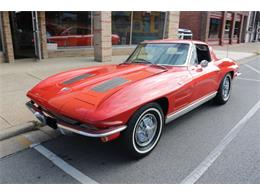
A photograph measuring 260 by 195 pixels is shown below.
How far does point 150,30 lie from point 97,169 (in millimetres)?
11543

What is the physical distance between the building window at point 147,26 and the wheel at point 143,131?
10161mm

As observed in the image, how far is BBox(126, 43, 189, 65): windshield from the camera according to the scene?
383cm

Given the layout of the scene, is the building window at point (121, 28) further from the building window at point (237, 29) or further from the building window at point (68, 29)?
the building window at point (237, 29)

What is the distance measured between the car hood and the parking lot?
599 mm

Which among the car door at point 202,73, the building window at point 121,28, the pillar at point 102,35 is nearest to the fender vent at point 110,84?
the car door at point 202,73

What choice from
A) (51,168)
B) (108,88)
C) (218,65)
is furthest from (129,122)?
(218,65)

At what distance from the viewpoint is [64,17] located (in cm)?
972

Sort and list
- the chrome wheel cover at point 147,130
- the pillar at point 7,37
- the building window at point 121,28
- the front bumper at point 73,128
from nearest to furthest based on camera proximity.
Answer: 1. the front bumper at point 73,128
2. the chrome wheel cover at point 147,130
3. the pillar at point 7,37
4. the building window at point 121,28

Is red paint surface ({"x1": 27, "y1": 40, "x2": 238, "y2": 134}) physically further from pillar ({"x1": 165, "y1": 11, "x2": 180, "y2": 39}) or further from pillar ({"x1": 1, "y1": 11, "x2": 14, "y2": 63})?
pillar ({"x1": 165, "y1": 11, "x2": 180, "y2": 39})

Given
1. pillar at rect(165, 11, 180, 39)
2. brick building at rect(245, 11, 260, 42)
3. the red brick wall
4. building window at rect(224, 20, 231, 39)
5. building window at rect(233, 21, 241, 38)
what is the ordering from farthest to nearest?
brick building at rect(245, 11, 260, 42) → building window at rect(233, 21, 241, 38) → building window at rect(224, 20, 231, 39) → the red brick wall → pillar at rect(165, 11, 180, 39)

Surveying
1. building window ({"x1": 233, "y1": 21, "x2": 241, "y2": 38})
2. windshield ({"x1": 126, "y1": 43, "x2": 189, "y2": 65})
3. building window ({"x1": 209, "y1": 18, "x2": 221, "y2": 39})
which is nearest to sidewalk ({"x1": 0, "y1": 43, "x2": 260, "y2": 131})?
windshield ({"x1": 126, "y1": 43, "x2": 189, "y2": 65})

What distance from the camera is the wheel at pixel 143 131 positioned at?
2.64 m

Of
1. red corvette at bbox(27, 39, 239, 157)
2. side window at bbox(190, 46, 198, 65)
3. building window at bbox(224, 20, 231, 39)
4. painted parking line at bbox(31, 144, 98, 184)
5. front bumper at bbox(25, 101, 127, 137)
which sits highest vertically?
building window at bbox(224, 20, 231, 39)
